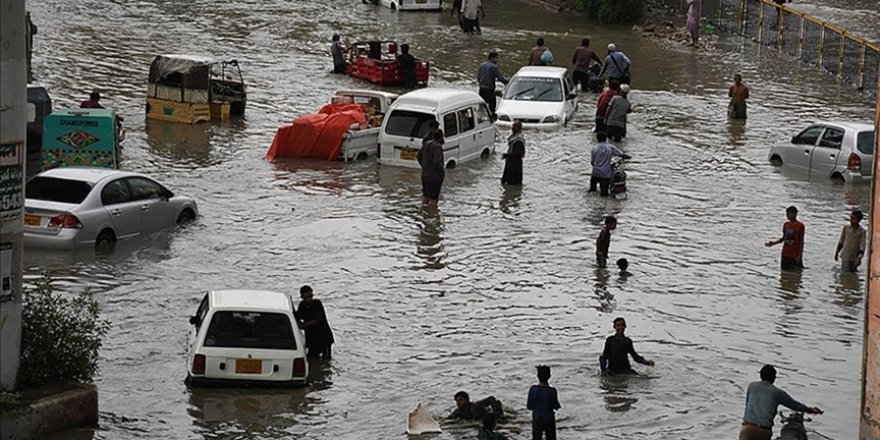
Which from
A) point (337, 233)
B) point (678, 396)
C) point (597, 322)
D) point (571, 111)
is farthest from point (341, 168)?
point (678, 396)

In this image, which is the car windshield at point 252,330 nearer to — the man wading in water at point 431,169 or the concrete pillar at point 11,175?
the concrete pillar at point 11,175

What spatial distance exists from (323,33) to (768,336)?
98.3 feet

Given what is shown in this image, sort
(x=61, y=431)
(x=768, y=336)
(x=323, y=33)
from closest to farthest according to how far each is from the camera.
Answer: (x=61, y=431) → (x=768, y=336) → (x=323, y=33)

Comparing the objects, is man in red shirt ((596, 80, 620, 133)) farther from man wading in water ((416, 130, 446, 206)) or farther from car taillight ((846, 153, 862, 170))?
man wading in water ((416, 130, 446, 206))

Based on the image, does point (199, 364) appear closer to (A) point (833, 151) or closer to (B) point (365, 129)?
→ (B) point (365, 129)

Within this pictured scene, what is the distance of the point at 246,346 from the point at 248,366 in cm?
23

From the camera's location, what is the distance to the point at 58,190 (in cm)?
2448

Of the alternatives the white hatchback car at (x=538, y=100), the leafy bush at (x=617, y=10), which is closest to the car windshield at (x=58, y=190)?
the white hatchback car at (x=538, y=100)

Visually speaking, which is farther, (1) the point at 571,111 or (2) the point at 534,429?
(1) the point at 571,111

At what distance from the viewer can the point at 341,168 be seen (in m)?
31.9

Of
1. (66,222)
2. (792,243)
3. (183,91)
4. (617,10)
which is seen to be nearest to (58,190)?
(66,222)

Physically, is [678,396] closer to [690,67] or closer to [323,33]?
[690,67]

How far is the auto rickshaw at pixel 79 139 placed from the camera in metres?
28.9

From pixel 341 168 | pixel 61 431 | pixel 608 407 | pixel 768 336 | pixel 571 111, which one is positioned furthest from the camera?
pixel 571 111
